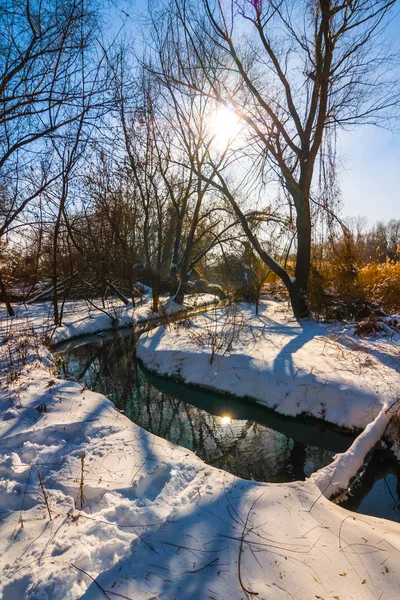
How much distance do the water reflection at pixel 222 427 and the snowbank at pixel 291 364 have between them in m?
0.23

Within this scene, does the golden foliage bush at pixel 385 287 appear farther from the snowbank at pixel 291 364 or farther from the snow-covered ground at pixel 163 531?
the snow-covered ground at pixel 163 531

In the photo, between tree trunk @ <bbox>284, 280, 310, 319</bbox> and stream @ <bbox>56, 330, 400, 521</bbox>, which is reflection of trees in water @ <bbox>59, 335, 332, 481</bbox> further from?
tree trunk @ <bbox>284, 280, 310, 319</bbox>

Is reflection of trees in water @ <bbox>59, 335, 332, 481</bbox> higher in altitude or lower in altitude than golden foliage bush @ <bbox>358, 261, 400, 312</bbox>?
lower

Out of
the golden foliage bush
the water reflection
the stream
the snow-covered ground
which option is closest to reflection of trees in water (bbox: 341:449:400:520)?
the stream

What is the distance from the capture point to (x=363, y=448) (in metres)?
3.53

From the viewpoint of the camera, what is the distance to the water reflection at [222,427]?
13.0 ft

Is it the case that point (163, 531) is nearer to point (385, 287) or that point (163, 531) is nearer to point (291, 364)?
point (291, 364)

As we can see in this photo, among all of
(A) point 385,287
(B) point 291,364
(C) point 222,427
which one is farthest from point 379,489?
(A) point 385,287

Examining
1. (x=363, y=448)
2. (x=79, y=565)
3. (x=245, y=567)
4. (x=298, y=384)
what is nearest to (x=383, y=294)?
(x=298, y=384)

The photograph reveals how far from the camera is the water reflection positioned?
3951mm

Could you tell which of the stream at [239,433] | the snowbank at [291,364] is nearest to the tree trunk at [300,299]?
the snowbank at [291,364]

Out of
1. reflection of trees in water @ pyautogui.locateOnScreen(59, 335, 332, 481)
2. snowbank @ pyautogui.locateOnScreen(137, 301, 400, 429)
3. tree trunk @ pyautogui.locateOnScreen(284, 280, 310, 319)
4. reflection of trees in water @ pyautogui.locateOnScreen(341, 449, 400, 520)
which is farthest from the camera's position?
tree trunk @ pyautogui.locateOnScreen(284, 280, 310, 319)

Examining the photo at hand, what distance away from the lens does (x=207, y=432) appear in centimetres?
473

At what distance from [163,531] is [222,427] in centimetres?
276
